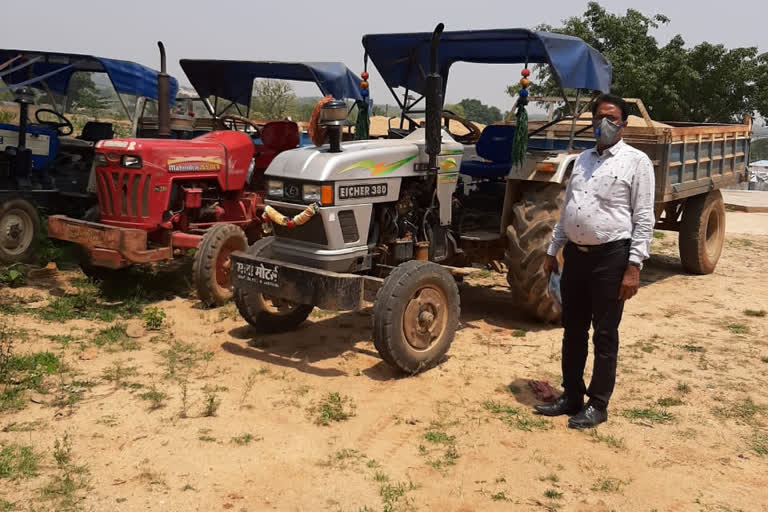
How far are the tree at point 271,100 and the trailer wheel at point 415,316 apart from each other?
5.54 m

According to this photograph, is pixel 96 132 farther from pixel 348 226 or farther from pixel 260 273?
pixel 348 226

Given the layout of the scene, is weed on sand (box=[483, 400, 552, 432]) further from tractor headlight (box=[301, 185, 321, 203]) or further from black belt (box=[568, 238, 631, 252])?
tractor headlight (box=[301, 185, 321, 203])

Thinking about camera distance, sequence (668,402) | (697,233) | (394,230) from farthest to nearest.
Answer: (697,233) → (394,230) → (668,402)

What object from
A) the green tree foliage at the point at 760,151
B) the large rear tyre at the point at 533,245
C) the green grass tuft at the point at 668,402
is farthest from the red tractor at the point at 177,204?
the green tree foliage at the point at 760,151

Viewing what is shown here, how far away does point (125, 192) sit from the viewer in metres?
7.28

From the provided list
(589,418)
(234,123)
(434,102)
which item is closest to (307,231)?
(434,102)

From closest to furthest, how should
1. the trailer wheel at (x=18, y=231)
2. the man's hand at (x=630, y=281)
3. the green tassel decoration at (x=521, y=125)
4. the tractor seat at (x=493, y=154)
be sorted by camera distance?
the man's hand at (x=630, y=281) → the green tassel decoration at (x=521, y=125) → the tractor seat at (x=493, y=154) → the trailer wheel at (x=18, y=231)

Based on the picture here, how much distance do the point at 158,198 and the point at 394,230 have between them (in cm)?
253

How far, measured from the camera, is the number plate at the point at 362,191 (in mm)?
5531

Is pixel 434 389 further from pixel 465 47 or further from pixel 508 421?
pixel 465 47

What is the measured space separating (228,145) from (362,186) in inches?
114

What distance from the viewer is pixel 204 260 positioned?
696cm

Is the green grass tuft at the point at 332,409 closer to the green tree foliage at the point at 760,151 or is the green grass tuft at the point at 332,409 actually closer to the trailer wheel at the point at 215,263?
the trailer wheel at the point at 215,263

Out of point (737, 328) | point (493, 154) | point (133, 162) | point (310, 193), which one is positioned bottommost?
point (737, 328)
